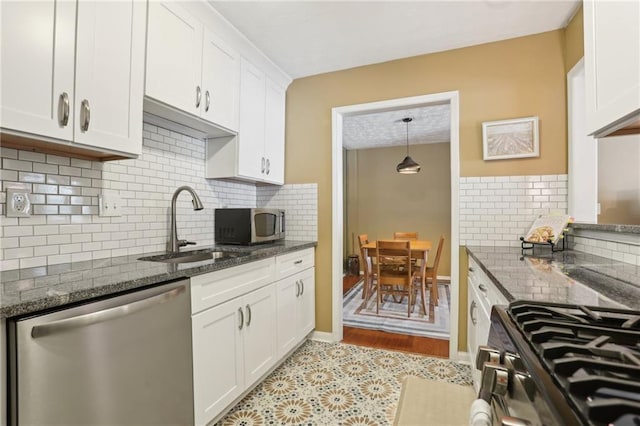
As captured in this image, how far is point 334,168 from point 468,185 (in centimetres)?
111

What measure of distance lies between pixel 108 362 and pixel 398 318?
284 cm

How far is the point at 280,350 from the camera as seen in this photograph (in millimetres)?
Answer: 2180

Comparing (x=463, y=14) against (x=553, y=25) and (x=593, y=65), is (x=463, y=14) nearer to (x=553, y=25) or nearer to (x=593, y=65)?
(x=553, y=25)

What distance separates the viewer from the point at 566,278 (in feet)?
3.74

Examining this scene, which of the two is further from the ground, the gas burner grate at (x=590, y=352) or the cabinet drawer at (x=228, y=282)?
the gas burner grate at (x=590, y=352)

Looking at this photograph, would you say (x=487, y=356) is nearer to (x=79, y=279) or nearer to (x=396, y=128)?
(x=79, y=279)

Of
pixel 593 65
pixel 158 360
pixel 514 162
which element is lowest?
pixel 158 360

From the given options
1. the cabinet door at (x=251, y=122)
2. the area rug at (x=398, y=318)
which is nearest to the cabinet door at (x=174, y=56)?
the cabinet door at (x=251, y=122)

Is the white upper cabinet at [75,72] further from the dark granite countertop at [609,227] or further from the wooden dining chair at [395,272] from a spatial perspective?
the wooden dining chair at [395,272]

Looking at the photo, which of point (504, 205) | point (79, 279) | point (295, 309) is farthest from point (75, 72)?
point (504, 205)

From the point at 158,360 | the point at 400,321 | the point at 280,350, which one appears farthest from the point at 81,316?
the point at 400,321

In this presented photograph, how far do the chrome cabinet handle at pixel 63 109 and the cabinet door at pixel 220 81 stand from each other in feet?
2.49

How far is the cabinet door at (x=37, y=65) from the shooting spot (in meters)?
1.06

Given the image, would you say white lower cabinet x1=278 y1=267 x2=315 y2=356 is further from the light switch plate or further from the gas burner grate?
the gas burner grate
